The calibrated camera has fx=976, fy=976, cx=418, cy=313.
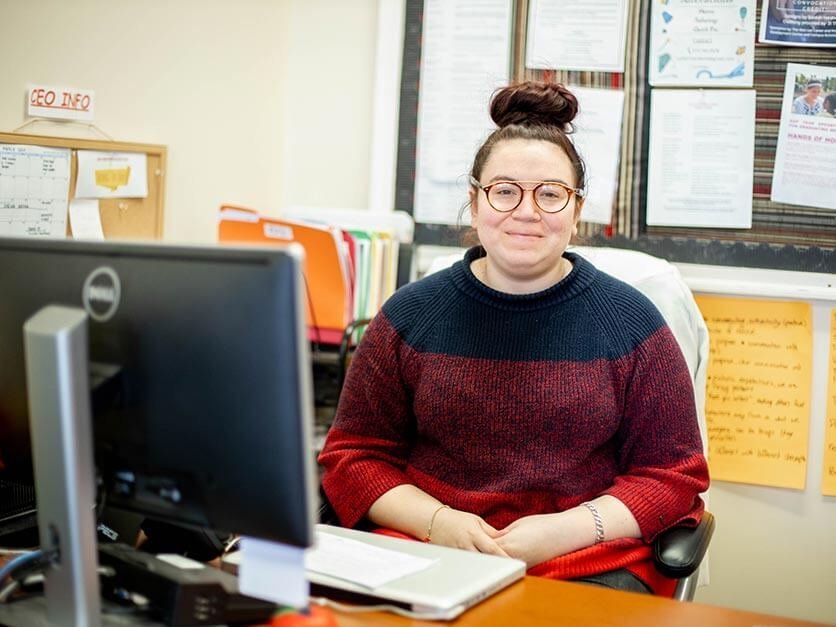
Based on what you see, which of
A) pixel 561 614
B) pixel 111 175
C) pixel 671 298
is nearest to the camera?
pixel 561 614

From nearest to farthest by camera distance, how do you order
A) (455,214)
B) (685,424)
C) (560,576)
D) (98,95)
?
(560,576) → (685,424) → (98,95) → (455,214)

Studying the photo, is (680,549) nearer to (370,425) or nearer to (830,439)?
(370,425)

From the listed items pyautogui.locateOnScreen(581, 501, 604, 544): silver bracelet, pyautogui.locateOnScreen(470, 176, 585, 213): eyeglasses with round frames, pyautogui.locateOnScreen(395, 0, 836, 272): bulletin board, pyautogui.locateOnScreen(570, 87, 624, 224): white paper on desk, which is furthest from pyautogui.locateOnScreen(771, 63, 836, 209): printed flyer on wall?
pyautogui.locateOnScreen(581, 501, 604, 544): silver bracelet

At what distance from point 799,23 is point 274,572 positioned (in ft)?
6.77

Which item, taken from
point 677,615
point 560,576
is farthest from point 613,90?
point 677,615

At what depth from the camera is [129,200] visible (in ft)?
8.14

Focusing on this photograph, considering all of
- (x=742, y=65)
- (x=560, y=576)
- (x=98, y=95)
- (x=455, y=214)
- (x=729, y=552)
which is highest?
(x=742, y=65)

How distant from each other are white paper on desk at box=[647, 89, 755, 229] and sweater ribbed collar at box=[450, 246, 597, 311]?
0.86m

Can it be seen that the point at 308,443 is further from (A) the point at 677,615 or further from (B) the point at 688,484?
(B) the point at 688,484

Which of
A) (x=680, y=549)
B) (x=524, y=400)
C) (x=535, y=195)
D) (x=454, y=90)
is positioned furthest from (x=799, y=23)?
(x=680, y=549)

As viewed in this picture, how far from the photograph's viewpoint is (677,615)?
1.14 metres

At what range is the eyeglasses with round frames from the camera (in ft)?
5.55

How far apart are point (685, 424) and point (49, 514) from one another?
3.44ft

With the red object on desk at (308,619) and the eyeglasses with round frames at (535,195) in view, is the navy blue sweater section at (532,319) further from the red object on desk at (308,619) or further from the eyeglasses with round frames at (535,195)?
the red object on desk at (308,619)
